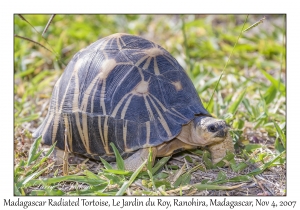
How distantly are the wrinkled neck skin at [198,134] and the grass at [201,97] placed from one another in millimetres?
129

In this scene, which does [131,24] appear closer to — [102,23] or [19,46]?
[102,23]

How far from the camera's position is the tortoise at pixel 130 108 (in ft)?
11.2

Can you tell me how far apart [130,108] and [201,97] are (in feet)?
5.54

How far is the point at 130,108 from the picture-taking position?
3.43m

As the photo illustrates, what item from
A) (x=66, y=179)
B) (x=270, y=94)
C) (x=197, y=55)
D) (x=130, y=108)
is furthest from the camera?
(x=197, y=55)

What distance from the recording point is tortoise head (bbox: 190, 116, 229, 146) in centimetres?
348

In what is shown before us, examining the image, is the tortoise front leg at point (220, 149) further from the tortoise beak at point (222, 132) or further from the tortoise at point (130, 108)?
the tortoise beak at point (222, 132)

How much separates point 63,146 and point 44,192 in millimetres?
556

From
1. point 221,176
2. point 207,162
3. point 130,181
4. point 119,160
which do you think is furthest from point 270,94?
point 130,181

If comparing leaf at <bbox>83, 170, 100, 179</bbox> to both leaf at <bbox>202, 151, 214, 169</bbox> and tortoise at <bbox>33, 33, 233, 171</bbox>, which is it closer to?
tortoise at <bbox>33, 33, 233, 171</bbox>

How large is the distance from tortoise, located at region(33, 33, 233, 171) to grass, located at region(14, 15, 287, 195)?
0.51 ft

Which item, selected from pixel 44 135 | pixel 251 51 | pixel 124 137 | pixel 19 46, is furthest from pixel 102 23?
pixel 124 137

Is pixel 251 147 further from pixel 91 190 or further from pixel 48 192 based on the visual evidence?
pixel 48 192

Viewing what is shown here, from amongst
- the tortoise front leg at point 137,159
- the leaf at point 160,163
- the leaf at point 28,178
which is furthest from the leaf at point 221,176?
the leaf at point 28,178
